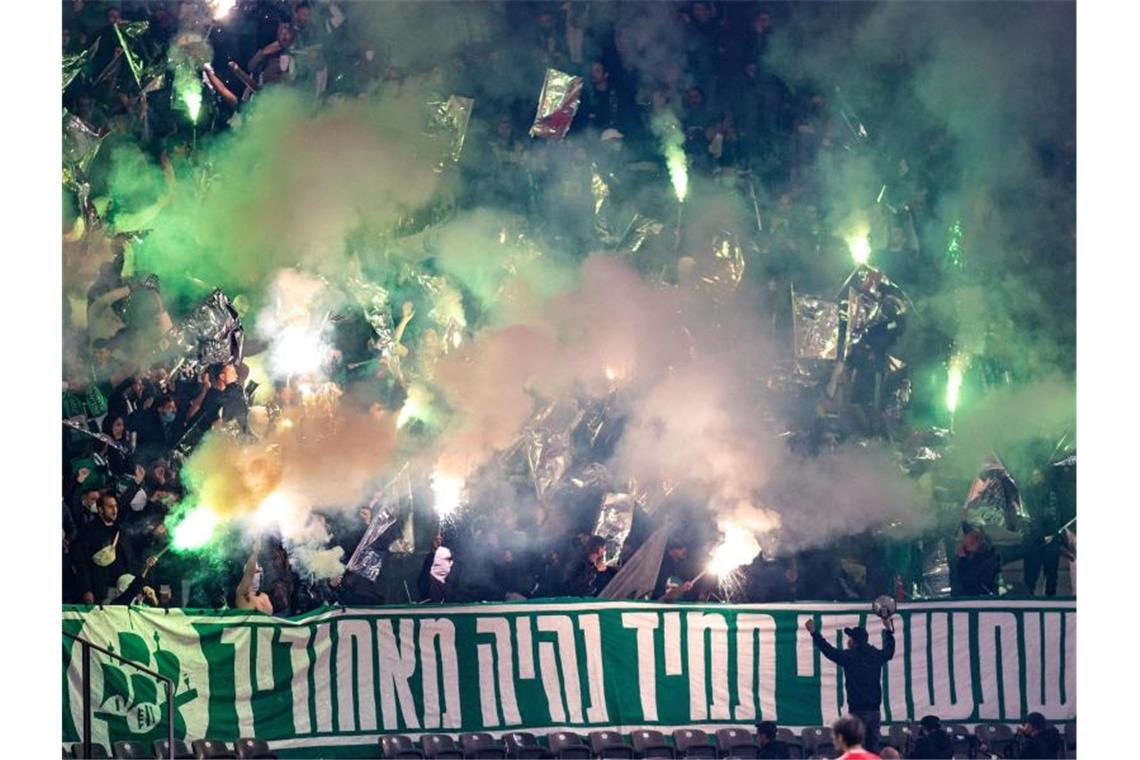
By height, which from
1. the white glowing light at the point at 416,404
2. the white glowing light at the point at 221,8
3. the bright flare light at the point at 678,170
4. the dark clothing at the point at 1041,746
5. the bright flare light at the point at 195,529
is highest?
the white glowing light at the point at 221,8

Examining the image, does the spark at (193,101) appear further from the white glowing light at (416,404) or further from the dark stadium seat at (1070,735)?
the dark stadium seat at (1070,735)

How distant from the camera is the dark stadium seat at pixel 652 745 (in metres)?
10.9

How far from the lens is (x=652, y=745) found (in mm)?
10953

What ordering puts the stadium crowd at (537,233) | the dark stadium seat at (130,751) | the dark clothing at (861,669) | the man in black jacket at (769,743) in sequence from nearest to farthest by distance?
the dark clothing at (861,669), the man in black jacket at (769,743), the dark stadium seat at (130,751), the stadium crowd at (537,233)

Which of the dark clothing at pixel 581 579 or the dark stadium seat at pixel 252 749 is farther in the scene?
the dark clothing at pixel 581 579

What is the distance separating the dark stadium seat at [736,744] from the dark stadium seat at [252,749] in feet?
10.8

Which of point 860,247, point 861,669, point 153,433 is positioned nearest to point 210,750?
point 153,433

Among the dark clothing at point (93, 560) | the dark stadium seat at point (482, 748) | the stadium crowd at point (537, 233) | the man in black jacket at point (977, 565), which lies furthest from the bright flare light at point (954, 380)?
the dark clothing at point (93, 560)

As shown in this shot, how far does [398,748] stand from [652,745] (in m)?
1.88

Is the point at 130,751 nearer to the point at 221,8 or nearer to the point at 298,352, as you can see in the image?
the point at 298,352

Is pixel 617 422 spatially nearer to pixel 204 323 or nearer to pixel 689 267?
pixel 689 267

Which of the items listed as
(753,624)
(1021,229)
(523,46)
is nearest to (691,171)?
(523,46)

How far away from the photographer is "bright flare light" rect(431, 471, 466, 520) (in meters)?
11.8

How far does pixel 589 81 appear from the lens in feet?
40.0
